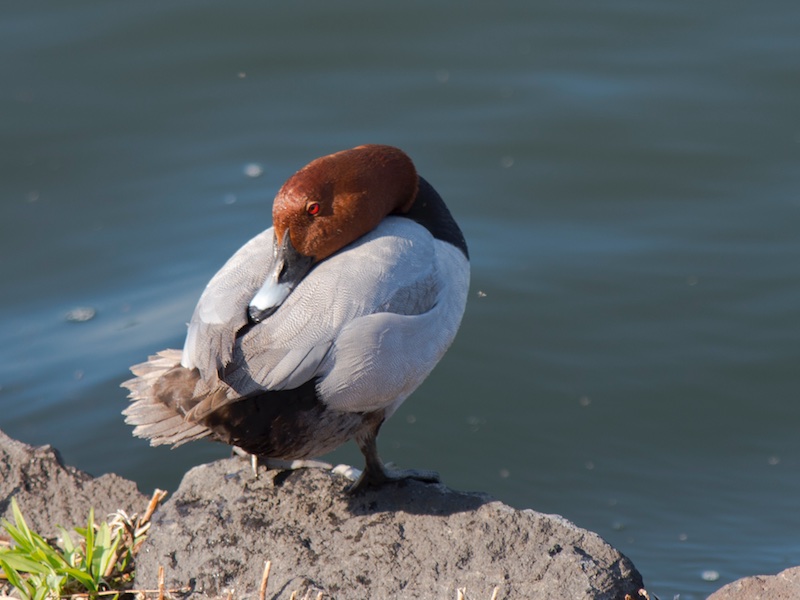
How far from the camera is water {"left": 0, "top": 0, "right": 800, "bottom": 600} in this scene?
5.01 meters

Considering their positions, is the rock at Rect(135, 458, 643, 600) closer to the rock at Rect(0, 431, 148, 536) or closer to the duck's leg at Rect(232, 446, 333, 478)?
the duck's leg at Rect(232, 446, 333, 478)

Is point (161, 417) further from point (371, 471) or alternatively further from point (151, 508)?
point (371, 471)

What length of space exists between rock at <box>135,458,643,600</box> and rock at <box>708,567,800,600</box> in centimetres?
27

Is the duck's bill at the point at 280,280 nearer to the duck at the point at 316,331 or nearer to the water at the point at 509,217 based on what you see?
the duck at the point at 316,331

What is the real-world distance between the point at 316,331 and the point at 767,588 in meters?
1.45

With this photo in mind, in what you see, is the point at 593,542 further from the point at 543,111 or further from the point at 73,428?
the point at 543,111

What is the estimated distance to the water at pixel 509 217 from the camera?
501cm

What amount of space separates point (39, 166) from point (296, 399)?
13.9 ft

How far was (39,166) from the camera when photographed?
22.4 ft

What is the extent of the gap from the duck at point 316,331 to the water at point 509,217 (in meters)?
1.53

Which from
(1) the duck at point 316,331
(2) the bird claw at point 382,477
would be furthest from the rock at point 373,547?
(1) the duck at point 316,331

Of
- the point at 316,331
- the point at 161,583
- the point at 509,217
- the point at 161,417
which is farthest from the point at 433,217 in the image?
the point at 509,217

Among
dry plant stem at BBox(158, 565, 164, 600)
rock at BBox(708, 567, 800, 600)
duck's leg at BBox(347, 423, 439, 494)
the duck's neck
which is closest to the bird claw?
duck's leg at BBox(347, 423, 439, 494)

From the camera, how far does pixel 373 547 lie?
10.6ft
